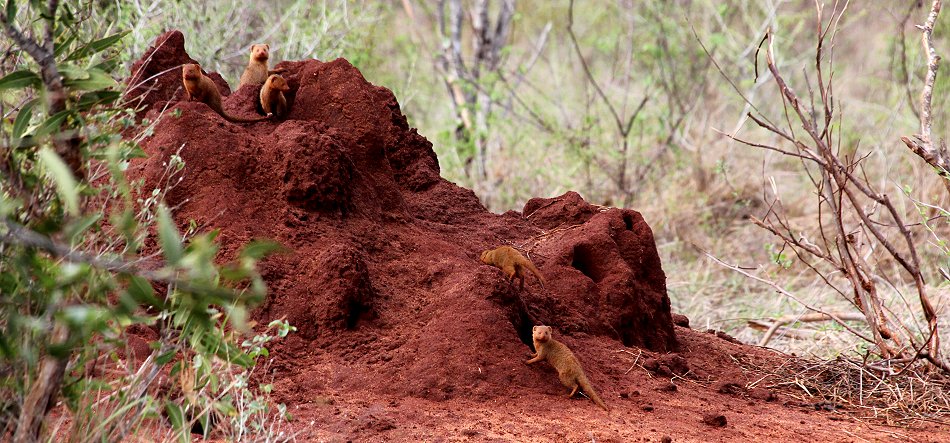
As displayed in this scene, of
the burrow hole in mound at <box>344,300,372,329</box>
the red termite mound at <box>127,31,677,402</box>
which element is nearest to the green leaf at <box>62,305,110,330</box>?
the red termite mound at <box>127,31,677,402</box>

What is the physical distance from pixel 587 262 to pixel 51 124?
2.50 meters

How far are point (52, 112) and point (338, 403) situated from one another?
4.19 feet

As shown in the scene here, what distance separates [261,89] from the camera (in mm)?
4262

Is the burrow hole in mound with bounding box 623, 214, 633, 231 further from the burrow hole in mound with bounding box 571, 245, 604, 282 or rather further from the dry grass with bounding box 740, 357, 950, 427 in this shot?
the dry grass with bounding box 740, 357, 950, 427

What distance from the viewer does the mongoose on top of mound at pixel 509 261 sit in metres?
3.86

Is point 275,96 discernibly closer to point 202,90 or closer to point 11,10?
point 202,90

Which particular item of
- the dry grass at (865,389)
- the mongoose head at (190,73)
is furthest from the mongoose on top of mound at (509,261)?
the mongoose head at (190,73)

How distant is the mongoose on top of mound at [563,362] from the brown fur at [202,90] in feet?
4.99

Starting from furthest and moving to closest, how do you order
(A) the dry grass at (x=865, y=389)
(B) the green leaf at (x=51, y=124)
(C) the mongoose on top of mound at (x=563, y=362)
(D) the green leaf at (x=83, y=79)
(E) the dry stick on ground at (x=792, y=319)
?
1. (E) the dry stick on ground at (x=792, y=319)
2. (A) the dry grass at (x=865, y=389)
3. (C) the mongoose on top of mound at (x=563, y=362)
4. (D) the green leaf at (x=83, y=79)
5. (B) the green leaf at (x=51, y=124)

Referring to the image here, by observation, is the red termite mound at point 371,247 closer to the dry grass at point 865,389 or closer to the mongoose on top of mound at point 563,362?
the mongoose on top of mound at point 563,362

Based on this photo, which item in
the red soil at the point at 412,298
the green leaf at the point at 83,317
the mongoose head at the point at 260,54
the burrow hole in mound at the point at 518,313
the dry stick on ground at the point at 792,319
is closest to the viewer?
the green leaf at the point at 83,317

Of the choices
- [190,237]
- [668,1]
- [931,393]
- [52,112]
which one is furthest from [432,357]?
[668,1]

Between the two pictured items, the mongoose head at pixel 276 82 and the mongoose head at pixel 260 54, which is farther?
the mongoose head at pixel 260 54

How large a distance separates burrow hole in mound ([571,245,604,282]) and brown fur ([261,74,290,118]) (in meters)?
1.34
